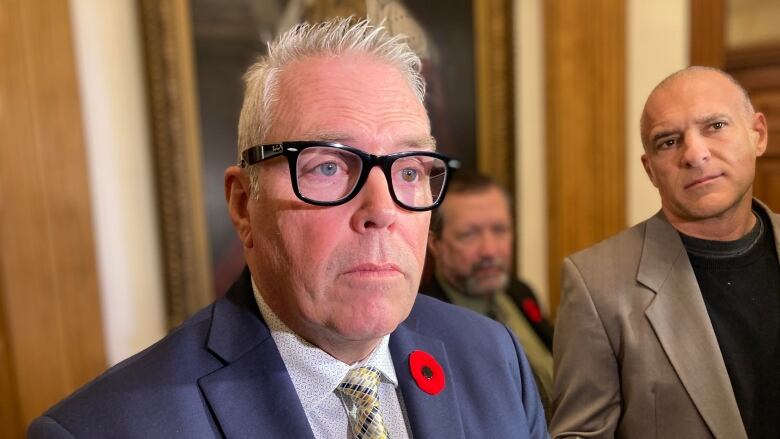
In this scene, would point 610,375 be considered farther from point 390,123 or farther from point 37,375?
point 37,375

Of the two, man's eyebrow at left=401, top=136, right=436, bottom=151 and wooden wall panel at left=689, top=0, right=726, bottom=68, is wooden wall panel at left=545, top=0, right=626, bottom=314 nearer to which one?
wooden wall panel at left=689, top=0, right=726, bottom=68

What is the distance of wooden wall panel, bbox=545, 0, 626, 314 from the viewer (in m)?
1.12

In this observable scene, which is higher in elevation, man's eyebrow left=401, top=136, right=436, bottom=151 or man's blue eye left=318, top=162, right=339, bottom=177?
man's eyebrow left=401, top=136, right=436, bottom=151

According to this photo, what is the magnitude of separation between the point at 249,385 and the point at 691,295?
1.98 feet

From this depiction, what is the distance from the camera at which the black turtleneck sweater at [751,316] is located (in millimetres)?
798

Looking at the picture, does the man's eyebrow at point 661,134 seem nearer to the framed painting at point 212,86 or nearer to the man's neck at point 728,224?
the man's neck at point 728,224

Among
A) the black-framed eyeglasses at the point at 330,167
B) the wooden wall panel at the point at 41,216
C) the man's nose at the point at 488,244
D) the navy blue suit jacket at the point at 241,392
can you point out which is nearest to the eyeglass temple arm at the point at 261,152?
the black-framed eyeglasses at the point at 330,167

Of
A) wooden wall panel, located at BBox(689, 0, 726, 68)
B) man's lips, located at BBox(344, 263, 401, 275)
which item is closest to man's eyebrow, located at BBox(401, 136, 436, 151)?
man's lips, located at BBox(344, 263, 401, 275)

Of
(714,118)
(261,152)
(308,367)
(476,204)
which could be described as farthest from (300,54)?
(476,204)

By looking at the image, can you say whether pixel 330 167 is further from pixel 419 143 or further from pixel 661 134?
pixel 661 134

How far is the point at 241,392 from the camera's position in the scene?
829 millimetres

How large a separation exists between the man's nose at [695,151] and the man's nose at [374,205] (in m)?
0.37

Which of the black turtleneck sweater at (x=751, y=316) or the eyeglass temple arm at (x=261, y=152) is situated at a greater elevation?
the eyeglass temple arm at (x=261, y=152)

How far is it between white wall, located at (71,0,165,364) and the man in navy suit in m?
1.27
